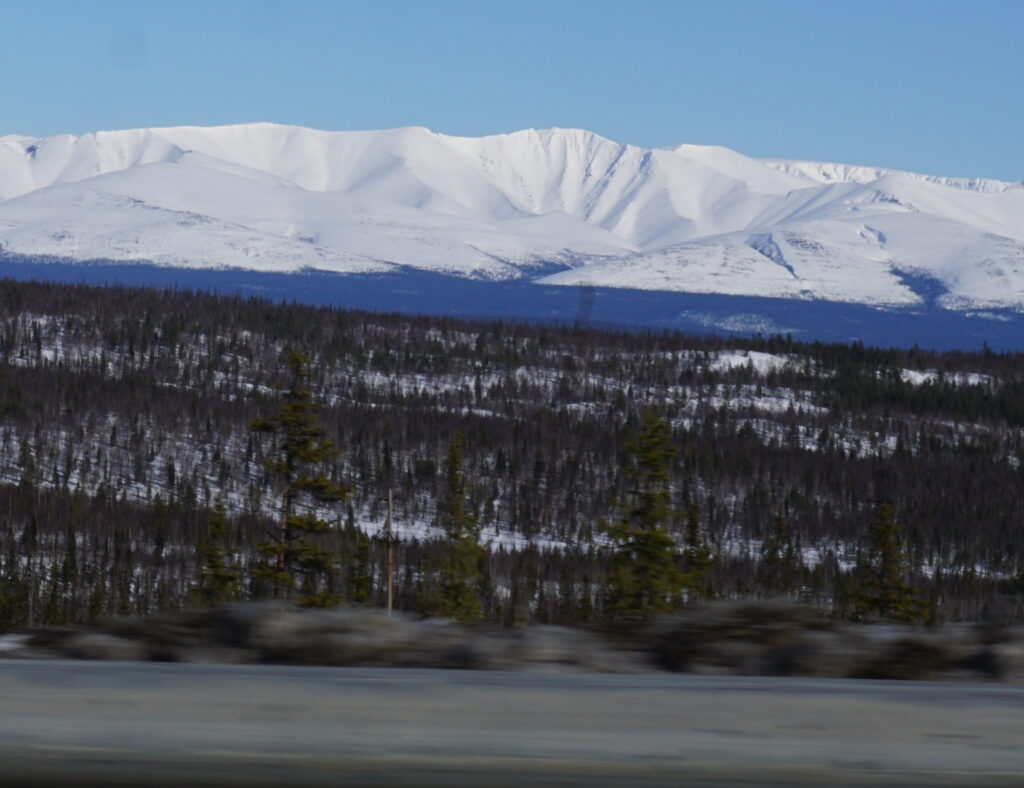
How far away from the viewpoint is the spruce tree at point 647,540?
3647 cm

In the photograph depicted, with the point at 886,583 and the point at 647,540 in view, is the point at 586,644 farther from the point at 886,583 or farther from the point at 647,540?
the point at 886,583

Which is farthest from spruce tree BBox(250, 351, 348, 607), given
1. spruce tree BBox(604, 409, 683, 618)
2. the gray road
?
the gray road

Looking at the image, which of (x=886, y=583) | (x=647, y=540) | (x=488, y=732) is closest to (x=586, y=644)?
(x=488, y=732)

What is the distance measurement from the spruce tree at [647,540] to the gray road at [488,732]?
100ft

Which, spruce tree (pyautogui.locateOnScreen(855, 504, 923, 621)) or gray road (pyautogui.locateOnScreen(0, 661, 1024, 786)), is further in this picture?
spruce tree (pyautogui.locateOnScreen(855, 504, 923, 621))

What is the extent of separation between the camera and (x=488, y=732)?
469 centimetres

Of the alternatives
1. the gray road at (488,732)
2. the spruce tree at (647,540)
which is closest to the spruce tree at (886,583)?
the spruce tree at (647,540)

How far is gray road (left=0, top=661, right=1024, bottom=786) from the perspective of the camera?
4.41 metres

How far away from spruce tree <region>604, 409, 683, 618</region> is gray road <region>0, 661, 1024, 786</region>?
100ft

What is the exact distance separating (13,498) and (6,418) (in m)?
51.8

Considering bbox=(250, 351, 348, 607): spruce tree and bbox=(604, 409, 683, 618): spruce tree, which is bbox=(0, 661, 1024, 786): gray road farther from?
bbox=(250, 351, 348, 607): spruce tree

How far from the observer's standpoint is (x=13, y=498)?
13050 cm

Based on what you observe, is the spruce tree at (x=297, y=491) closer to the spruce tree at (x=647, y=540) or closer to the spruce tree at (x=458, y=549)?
the spruce tree at (x=647, y=540)

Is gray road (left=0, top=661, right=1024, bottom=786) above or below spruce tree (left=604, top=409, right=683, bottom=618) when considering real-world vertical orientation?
above
